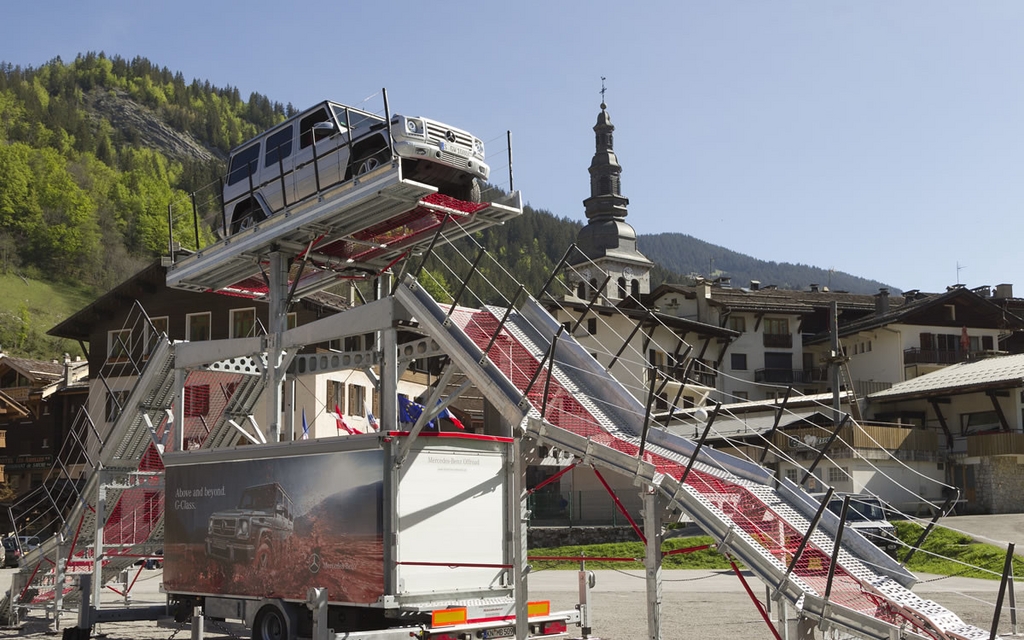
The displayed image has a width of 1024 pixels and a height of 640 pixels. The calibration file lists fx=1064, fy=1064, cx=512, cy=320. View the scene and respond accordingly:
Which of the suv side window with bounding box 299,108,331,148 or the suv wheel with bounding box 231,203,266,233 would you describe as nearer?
the suv side window with bounding box 299,108,331,148

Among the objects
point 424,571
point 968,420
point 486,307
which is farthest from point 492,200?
point 968,420

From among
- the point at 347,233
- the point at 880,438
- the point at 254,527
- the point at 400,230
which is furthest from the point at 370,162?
the point at 880,438

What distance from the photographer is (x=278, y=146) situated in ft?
70.3

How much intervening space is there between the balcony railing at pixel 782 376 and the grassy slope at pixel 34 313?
7648 centimetres

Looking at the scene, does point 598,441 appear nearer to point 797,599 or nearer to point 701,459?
point 701,459

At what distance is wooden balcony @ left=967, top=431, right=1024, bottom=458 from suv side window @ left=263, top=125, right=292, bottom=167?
1732 inches

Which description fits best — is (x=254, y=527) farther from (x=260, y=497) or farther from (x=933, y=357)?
(x=933, y=357)

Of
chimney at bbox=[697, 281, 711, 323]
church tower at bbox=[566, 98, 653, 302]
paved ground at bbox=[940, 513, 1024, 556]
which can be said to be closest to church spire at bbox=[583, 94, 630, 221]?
church tower at bbox=[566, 98, 653, 302]

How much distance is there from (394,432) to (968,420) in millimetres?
52859

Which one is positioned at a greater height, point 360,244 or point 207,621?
point 360,244

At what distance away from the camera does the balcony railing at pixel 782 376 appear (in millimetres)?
83062

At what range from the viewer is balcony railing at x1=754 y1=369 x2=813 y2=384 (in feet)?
273

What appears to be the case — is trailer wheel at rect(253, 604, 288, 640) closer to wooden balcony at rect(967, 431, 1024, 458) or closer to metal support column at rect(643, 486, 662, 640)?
metal support column at rect(643, 486, 662, 640)

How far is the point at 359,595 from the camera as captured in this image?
14992 millimetres
